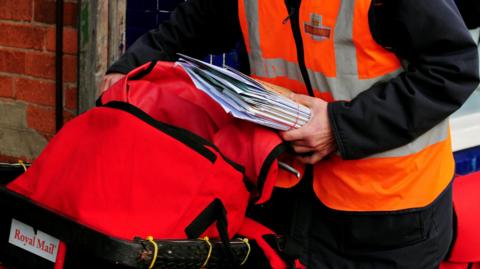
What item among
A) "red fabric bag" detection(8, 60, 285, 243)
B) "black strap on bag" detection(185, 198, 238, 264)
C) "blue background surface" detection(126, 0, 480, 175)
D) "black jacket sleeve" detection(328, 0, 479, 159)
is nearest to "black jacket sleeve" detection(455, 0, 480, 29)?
"blue background surface" detection(126, 0, 480, 175)

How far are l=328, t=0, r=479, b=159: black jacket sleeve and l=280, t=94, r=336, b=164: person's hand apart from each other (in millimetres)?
23

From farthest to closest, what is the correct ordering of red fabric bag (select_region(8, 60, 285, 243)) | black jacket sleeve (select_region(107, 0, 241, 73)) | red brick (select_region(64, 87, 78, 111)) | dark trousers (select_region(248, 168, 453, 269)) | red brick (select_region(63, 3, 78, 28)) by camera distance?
red brick (select_region(64, 87, 78, 111))
red brick (select_region(63, 3, 78, 28))
black jacket sleeve (select_region(107, 0, 241, 73))
dark trousers (select_region(248, 168, 453, 269))
red fabric bag (select_region(8, 60, 285, 243))

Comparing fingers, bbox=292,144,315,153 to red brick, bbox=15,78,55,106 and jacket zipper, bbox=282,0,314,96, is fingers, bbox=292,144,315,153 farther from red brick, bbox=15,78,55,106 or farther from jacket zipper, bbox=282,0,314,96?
red brick, bbox=15,78,55,106

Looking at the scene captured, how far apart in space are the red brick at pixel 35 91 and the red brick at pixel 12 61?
0.05 m

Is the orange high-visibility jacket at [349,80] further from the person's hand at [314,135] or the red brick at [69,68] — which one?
the red brick at [69,68]

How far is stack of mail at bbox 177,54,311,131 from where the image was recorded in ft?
5.22

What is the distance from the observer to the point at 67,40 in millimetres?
3006

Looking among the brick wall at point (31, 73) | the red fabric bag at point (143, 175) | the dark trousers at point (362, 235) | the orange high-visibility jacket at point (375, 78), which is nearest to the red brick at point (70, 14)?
the brick wall at point (31, 73)

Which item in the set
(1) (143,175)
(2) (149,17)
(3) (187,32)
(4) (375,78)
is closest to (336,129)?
(4) (375,78)

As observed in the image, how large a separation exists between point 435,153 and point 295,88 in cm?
38

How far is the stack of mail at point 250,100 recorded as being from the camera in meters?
1.59

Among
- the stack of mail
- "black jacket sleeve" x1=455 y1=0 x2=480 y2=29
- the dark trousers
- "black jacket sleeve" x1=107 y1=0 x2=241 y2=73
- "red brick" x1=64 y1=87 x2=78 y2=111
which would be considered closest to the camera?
the stack of mail

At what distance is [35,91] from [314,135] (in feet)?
6.06

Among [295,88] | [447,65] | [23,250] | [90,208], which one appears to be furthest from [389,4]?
[23,250]
